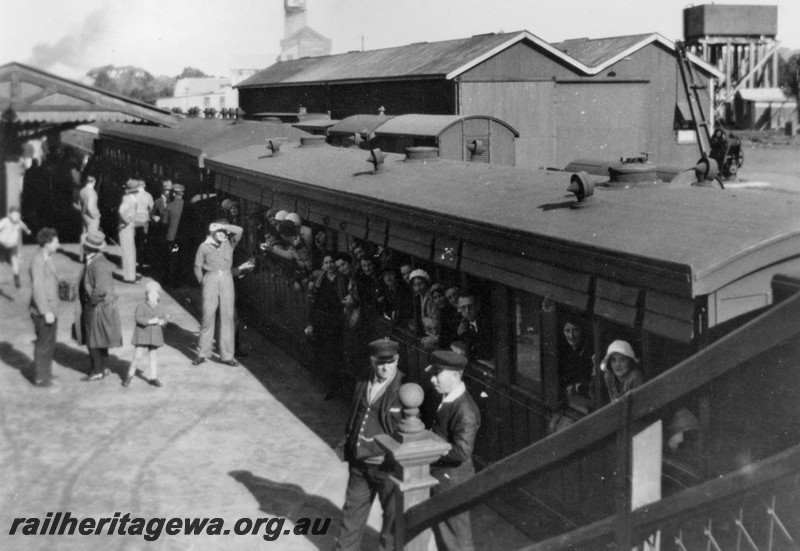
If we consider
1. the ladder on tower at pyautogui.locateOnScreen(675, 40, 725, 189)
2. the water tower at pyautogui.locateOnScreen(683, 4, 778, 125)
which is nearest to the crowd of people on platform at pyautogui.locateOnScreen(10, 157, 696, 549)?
the ladder on tower at pyautogui.locateOnScreen(675, 40, 725, 189)

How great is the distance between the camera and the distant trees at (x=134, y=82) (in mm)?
25823

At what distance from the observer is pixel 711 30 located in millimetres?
36594

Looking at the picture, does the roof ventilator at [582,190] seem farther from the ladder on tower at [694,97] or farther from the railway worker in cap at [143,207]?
the ladder on tower at [694,97]

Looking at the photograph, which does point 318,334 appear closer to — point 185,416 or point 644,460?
point 185,416

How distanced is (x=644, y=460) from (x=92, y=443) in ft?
23.4

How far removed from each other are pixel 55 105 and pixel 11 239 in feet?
9.92

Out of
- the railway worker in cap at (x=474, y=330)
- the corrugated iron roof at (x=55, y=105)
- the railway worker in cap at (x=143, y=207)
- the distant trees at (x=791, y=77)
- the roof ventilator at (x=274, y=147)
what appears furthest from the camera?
the distant trees at (x=791, y=77)

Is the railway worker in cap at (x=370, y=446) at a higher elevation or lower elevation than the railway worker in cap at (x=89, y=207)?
lower

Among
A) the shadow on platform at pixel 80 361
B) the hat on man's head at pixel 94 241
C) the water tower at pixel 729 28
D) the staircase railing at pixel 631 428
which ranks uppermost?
the water tower at pixel 729 28

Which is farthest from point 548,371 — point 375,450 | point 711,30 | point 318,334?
point 711,30

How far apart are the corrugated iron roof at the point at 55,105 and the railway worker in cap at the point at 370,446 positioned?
10.3m

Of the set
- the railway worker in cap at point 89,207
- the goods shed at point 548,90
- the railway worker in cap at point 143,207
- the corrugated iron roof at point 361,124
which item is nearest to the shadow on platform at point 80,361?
the railway worker in cap at point 143,207

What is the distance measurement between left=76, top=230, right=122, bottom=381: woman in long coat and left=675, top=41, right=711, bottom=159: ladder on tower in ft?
68.0

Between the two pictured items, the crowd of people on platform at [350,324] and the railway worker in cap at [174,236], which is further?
the railway worker in cap at [174,236]
